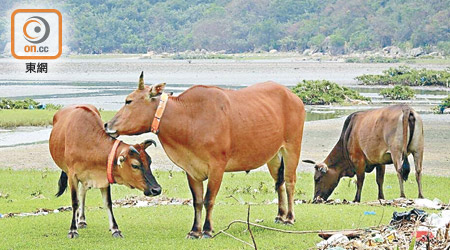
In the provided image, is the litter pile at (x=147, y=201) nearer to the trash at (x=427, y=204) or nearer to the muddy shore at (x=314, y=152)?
the trash at (x=427, y=204)

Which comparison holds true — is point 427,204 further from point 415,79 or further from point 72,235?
point 415,79

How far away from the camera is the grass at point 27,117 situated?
32.2 m

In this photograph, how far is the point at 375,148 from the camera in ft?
54.4

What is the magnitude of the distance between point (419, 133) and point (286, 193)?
398 cm

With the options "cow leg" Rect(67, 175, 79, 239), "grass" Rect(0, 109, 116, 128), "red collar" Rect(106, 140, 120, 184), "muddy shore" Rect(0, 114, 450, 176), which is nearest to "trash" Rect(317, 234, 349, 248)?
"red collar" Rect(106, 140, 120, 184)

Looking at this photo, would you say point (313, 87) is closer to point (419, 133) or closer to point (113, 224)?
point (419, 133)

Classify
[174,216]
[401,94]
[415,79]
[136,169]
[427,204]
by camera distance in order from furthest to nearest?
[415,79], [401,94], [427,204], [174,216], [136,169]

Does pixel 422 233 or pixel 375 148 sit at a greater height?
pixel 422 233

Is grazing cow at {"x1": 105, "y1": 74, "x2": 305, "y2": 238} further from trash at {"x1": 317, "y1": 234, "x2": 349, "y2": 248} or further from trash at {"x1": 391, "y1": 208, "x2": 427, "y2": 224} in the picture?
trash at {"x1": 391, "y1": 208, "x2": 427, "y2": 224}

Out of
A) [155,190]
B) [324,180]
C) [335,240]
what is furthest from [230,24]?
[335,240]

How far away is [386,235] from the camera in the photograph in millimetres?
9688

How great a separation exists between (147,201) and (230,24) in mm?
148765

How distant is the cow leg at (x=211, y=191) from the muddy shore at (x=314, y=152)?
33.0 feet

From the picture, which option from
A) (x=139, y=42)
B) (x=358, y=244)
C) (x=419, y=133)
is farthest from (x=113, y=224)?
(x=139, y=42)
